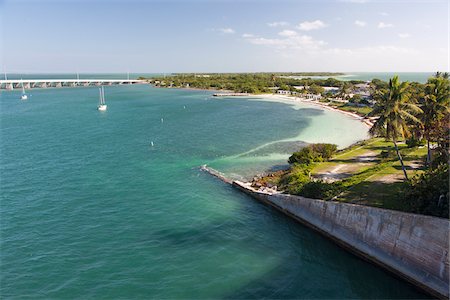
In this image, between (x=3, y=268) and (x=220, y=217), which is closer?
(x=3, y=268)

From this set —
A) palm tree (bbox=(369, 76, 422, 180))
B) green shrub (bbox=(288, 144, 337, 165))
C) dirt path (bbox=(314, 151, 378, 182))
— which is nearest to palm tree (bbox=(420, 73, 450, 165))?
palm tree (bbox=(369, 76, 422, 180))

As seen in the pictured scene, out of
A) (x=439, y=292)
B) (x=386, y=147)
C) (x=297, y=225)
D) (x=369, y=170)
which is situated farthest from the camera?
(x=386, y=147)

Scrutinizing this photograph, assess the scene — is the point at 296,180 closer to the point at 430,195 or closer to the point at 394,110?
the point at 394,110

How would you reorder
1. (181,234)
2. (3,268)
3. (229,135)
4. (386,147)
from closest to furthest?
(3,268) → (181,234) → (386,147) → (229,135)

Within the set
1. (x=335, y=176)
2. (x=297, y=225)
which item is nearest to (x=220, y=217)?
(x=297, y=225)

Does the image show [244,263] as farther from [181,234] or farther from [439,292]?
[439,292]

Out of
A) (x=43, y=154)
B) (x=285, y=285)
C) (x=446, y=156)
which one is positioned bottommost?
(x=285, y=285)

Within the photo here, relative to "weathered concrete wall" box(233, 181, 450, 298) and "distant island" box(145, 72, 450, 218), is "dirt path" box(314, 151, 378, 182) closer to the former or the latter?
"distant island" box(145, 72, 450, 218)
